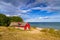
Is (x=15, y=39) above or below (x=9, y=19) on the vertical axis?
below

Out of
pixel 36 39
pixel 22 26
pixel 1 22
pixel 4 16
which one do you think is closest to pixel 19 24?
pixel 22 26

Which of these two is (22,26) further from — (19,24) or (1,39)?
(1,39)

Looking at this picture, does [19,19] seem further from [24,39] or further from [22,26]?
[24,39]

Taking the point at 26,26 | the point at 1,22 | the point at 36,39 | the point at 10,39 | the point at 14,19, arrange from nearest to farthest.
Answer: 1. the point at 10,39
2. the point at 36,39
3. the point at 26,26
4. the point at 1,22
5. the point at 14,19

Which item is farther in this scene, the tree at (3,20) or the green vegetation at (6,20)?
the green vegetation at (6,20)

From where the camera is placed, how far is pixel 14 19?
2367 inches

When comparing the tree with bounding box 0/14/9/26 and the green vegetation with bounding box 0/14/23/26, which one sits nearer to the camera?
the tree with bounding box 0/14/9/26

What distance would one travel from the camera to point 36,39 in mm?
14711

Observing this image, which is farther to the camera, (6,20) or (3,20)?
(6,20)

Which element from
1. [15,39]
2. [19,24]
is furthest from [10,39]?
[19,24]

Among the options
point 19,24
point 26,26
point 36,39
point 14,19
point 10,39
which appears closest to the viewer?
point 10,39

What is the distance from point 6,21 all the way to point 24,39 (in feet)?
144

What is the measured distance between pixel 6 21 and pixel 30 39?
143ft

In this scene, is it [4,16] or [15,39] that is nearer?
[15,39]
